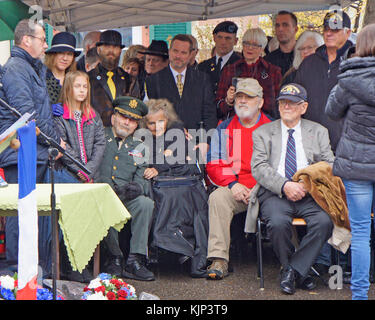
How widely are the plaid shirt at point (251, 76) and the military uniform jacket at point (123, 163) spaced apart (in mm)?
1118

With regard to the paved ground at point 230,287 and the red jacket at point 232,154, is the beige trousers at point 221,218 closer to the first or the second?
the red jacket at point 232,154

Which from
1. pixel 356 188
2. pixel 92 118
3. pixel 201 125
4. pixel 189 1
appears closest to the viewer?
pixel 356 188

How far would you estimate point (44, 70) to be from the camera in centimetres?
570

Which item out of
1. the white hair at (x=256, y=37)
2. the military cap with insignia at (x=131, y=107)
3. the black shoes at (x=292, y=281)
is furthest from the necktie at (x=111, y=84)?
the black shoes at (x=292, y=281)

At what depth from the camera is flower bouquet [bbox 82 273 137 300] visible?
4043 mm

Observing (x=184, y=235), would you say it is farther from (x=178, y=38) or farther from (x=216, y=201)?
(x=178, y=38)

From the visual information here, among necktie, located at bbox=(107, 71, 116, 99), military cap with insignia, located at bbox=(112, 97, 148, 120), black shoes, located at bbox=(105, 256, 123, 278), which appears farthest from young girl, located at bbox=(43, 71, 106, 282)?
necktie, located at bbox=(107, 71, 116, 99)

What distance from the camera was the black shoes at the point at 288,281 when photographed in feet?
17.0

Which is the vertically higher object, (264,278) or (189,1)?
(189,1)

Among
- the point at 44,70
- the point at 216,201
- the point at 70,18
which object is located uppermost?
the point at 70,18

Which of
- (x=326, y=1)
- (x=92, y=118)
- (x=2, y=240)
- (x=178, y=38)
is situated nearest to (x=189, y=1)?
(x=178, y=38)

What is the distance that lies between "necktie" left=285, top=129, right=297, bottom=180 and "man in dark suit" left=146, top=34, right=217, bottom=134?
1128 mm

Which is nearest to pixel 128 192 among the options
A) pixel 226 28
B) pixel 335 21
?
pixel 335 21

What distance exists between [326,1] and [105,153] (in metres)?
3.56
